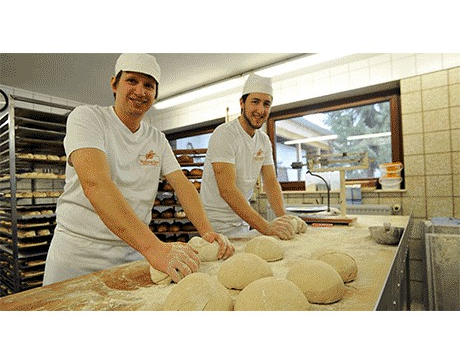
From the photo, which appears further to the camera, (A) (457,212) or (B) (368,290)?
(A) (457,212)

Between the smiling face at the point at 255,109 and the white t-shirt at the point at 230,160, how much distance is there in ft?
0.24

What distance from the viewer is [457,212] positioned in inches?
93.0

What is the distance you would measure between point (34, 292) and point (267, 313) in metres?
0.63

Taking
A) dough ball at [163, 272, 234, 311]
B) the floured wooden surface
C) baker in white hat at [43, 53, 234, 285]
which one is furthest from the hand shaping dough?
dough ball at [163, 272, 234, 311]

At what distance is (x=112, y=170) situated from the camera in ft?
3.85

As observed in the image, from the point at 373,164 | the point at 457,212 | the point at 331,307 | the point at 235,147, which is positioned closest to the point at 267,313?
the point at 331,307

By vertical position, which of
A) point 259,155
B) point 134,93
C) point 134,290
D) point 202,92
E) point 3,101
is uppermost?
point 202,92

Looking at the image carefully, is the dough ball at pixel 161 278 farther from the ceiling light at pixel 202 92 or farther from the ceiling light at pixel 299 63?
the ceiling light at pixel 202 92

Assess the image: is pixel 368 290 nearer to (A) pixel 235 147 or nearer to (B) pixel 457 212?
(A) pixel 235 147

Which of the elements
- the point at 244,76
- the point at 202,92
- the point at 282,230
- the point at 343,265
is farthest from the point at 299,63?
the point at 343,265

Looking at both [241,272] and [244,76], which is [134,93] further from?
[244,76]

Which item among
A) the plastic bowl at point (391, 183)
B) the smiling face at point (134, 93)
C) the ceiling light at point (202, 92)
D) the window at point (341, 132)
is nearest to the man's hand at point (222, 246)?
the smiling face at point (134, 93)

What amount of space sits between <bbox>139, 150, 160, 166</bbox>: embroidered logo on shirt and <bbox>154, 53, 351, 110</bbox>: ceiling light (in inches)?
85.7

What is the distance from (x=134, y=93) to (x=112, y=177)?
358mm
